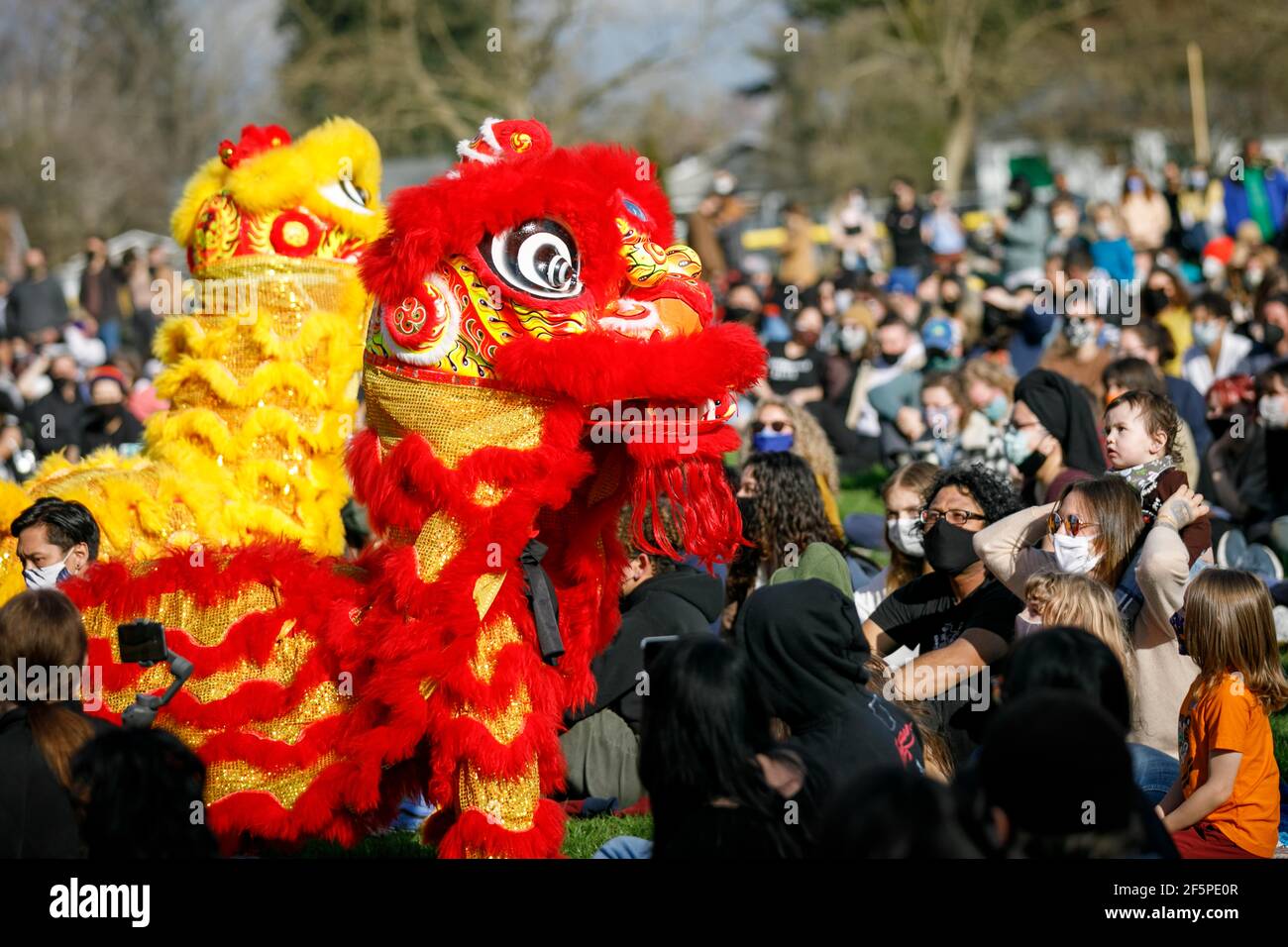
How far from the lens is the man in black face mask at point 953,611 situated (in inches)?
204

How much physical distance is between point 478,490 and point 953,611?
2.00m

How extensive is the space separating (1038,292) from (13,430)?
7.20m

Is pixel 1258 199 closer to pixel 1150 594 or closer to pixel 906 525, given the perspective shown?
pixel 906 525

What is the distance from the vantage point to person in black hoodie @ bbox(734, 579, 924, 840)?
3.72 m

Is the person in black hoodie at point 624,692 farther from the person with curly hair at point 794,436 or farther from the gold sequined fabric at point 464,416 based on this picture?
the person with curly hair at point 794,436

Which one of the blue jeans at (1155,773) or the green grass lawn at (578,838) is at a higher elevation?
the blue jeans at (1155,773)

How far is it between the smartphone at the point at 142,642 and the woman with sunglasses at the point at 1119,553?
2.59 m

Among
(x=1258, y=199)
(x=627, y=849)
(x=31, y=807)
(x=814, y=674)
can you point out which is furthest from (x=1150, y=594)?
(x=1258, y=199)

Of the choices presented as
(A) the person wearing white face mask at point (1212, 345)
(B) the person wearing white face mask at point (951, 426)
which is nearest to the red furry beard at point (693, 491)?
(B) the person wearing white face mask at point (951, 426)

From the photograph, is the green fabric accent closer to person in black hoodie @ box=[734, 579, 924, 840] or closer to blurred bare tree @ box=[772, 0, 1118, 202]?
blurred bare tree @ box=[772, 0, 1118, 202]

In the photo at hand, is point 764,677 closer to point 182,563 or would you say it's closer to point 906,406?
point 182,563

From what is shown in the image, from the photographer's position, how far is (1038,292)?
10773 mm

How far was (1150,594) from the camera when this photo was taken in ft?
16.2

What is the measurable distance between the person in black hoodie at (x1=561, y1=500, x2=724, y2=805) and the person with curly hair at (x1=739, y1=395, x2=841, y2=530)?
1.89 m
